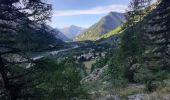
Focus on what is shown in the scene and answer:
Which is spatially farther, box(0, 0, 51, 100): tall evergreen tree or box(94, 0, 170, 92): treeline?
box(94, 0, 170, 92): treeline

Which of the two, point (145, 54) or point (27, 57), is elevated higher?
point (27, 57)

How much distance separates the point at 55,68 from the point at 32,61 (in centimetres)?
A: 132

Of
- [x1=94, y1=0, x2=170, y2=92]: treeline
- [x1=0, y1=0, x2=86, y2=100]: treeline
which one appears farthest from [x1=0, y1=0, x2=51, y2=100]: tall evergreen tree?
[x1=94, y1=0, x2=170, y2=92]: treeline

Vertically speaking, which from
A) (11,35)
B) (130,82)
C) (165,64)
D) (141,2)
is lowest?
(130,82)

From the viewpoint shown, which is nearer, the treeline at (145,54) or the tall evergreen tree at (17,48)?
the tall evergreen tree at (17,48)

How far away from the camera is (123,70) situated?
4666 cm

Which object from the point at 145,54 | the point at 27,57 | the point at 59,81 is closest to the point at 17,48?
the point at 27,57

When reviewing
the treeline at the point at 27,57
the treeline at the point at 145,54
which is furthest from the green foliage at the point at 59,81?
the treeline at the point at 145,54

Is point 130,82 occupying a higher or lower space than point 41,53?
lower

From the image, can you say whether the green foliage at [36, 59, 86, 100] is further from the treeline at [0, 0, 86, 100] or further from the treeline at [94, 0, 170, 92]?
the treeline at [94, 0, 170, 92]

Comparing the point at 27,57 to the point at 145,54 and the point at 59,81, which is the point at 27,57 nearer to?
the point at 59,81

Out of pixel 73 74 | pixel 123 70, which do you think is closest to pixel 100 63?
pixel 123 70

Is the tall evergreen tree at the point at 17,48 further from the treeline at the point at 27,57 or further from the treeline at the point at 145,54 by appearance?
the treeline at the point at 145,54

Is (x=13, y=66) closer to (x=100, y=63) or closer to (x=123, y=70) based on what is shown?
(x=123, y=70)
